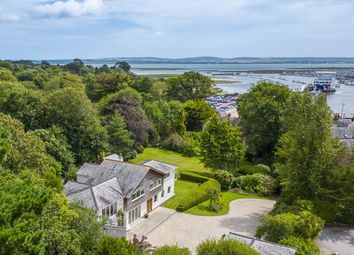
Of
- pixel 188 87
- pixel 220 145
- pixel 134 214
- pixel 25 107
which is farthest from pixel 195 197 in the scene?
pixel 188 87

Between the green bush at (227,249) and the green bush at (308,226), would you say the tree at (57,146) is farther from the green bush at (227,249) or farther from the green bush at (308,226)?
the green bush at (308,226)

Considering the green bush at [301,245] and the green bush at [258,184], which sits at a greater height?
the green bush at [301,245]


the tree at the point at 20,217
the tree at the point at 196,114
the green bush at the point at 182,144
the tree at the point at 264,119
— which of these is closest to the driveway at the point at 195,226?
the tree at the point at 264,119

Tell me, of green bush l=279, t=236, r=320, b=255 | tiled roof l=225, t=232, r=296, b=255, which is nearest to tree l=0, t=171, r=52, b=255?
tiled roof l=225, t=232, r=296, b=255

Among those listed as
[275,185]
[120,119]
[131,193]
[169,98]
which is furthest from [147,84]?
[131,193]

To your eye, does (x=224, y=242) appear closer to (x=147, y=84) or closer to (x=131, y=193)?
(x=131, y=193)

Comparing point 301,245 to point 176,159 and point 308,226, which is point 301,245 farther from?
point 176,159
